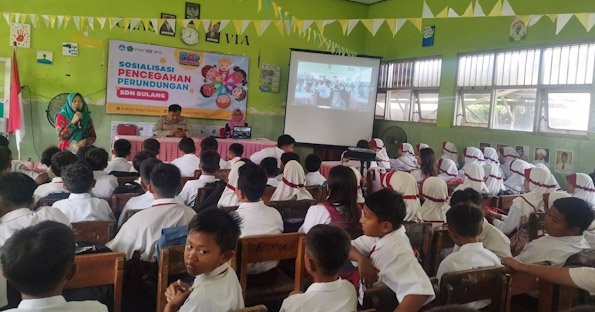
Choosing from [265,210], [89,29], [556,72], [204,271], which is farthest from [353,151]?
[89,29]

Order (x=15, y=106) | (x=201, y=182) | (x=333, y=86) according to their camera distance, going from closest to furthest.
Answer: (x=201, y=182) → (x=15, y=106) → (x=333, y=86)

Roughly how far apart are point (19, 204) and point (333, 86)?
6.27m

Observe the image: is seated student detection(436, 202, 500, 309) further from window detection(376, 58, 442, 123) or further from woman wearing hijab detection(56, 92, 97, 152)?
window detection(376, 58, 442, 123)

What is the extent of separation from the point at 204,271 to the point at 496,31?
603 centimetres

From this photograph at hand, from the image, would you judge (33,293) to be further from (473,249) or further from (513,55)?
(513,55)

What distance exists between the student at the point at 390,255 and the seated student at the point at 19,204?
4.04ft

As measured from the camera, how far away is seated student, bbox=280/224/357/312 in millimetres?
1471

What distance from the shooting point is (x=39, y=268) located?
3.89 ft

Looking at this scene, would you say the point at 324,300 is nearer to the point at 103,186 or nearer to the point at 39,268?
the point at 39,268

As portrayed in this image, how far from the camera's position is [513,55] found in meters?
6.18

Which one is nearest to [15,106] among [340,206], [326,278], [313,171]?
[313,171]

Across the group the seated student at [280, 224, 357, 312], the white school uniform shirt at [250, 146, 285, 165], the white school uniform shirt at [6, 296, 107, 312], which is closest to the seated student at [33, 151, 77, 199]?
the white school uniform shirt at [6, 296, 107, 312]

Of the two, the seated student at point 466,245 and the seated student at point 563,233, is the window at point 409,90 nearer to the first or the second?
the seated student at point 563,233

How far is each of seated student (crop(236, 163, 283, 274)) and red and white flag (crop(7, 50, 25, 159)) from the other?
4.99 m
